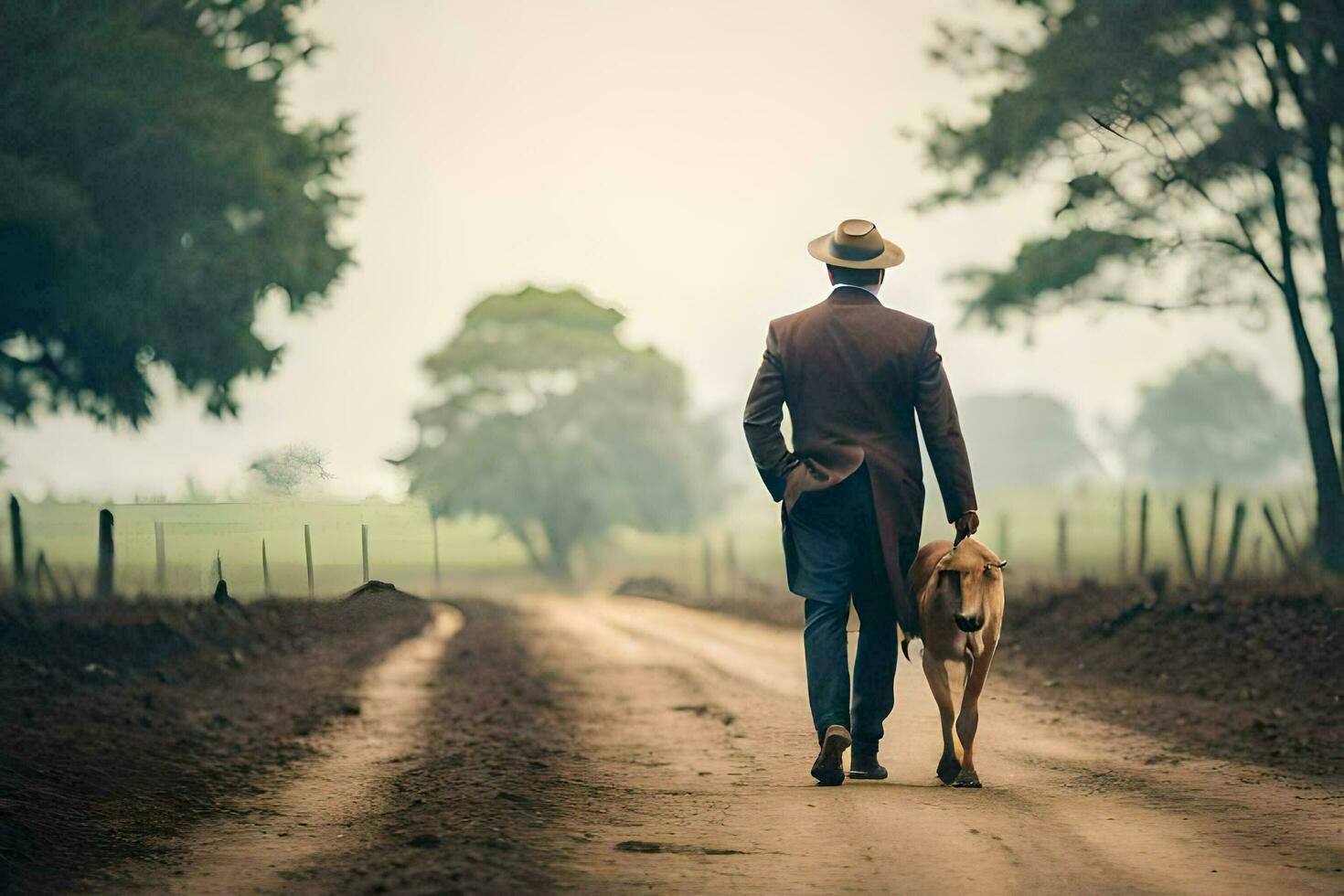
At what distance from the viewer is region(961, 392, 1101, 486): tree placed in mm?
35781

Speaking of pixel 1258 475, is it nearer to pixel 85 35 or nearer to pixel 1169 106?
pixel 1169 106

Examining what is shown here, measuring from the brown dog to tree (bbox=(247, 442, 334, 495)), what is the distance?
8.48 ft

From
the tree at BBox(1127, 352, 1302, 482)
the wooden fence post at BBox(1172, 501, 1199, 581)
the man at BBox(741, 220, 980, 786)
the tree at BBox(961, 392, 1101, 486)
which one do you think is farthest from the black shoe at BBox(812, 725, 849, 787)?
the tree at BBox(1127, 352, 1302, 482)

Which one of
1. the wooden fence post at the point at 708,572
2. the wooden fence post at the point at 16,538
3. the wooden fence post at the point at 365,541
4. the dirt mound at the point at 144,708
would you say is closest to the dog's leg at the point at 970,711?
the dirt mound at the point at 144,708

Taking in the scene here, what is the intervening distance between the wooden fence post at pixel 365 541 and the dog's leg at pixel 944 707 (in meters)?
2.39

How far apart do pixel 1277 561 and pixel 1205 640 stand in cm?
413

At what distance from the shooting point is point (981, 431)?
38250 millimetres

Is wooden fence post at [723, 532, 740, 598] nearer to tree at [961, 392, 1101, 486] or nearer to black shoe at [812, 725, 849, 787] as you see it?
tree at [961, 392, 1101, 486]

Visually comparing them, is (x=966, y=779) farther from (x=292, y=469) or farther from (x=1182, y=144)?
(x=1182, y=144)

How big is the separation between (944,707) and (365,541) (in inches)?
101

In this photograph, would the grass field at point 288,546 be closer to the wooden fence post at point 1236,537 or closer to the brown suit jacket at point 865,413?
the wooden fence post at point 1236,537

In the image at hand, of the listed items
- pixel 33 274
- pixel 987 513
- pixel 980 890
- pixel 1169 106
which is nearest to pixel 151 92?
pixel 33 274

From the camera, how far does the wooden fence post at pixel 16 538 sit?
10789 mm

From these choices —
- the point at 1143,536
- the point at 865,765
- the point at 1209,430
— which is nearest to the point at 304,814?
the point at 865,765
